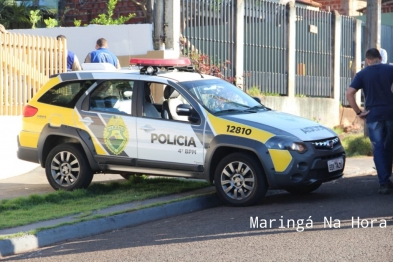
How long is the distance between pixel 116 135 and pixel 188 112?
1102mm

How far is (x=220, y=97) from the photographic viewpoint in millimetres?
10711

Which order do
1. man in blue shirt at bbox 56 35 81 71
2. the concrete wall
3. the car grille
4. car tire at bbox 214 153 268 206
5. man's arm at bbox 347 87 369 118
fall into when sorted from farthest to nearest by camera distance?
1. the concrete wall
2. man in blue shirt at bbox 56 35 81 71
3. man's arm at bbox 347 87 369 118
4. the car grille
5. car tire at bbox 214 153 268 206

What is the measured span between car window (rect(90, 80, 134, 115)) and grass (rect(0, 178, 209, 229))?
1.12 m

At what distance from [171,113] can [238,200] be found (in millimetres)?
1577

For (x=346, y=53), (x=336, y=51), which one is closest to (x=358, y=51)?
(x=346, y=53)

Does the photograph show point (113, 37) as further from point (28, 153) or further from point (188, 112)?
point (188, 112)

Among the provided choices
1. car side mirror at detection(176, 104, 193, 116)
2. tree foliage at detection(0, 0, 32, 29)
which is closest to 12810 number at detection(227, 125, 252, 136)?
car side mirror at detection(176, 104, 193, 116)

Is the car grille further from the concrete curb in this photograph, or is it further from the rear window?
the rear window

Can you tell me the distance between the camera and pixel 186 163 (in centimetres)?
1029

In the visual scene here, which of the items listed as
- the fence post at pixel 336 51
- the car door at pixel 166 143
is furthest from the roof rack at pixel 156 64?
the fence post at pixel 336 51

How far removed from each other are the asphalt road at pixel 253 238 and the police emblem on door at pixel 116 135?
4.94 feet

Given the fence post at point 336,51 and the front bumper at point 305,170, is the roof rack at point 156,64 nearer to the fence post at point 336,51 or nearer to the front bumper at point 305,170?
the front bumper at point 305,170

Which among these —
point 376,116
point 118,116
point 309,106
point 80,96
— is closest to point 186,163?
point 118,116

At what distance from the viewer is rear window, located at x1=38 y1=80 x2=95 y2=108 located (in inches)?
436
